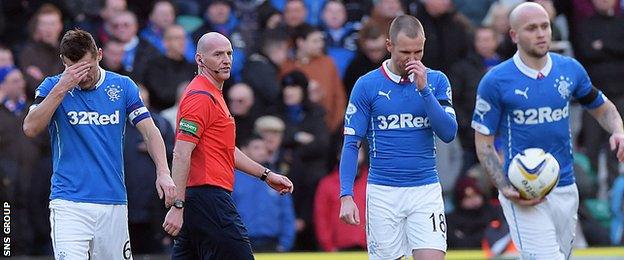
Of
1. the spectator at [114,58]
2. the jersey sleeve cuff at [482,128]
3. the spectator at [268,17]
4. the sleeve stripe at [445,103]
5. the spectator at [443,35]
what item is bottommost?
the jersey sleeve cuff at [482,128]

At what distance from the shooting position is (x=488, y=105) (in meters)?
10.9

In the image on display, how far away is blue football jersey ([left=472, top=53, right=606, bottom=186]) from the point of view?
1081cm

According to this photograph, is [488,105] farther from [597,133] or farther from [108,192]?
[597,133]

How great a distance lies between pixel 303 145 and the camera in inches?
649

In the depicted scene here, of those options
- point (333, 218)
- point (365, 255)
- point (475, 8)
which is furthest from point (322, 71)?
point (365, 255)

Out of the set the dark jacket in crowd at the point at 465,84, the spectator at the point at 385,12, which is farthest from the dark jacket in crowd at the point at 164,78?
the dark jacket in crowd at the point at 465,84

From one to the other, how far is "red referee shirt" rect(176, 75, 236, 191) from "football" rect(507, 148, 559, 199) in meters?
2.26

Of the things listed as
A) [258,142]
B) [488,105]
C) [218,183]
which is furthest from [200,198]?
[258,142]

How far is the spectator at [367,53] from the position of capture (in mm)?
17062

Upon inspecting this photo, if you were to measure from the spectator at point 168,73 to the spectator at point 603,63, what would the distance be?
17.0ft

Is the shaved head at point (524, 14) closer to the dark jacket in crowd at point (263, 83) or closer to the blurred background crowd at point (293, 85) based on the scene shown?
the blurred background crowd at point (293, 85)

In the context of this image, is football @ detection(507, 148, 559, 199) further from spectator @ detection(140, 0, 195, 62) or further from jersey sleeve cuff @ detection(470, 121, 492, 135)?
spectator @ detection(140, 0, 195, 62)

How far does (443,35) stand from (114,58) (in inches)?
171

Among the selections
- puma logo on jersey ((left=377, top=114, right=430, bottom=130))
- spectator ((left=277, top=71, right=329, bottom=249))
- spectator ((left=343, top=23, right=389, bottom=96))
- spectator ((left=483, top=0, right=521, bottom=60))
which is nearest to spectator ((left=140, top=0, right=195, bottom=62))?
spectator ((left=277, top=71, right=329, bottom=249))
